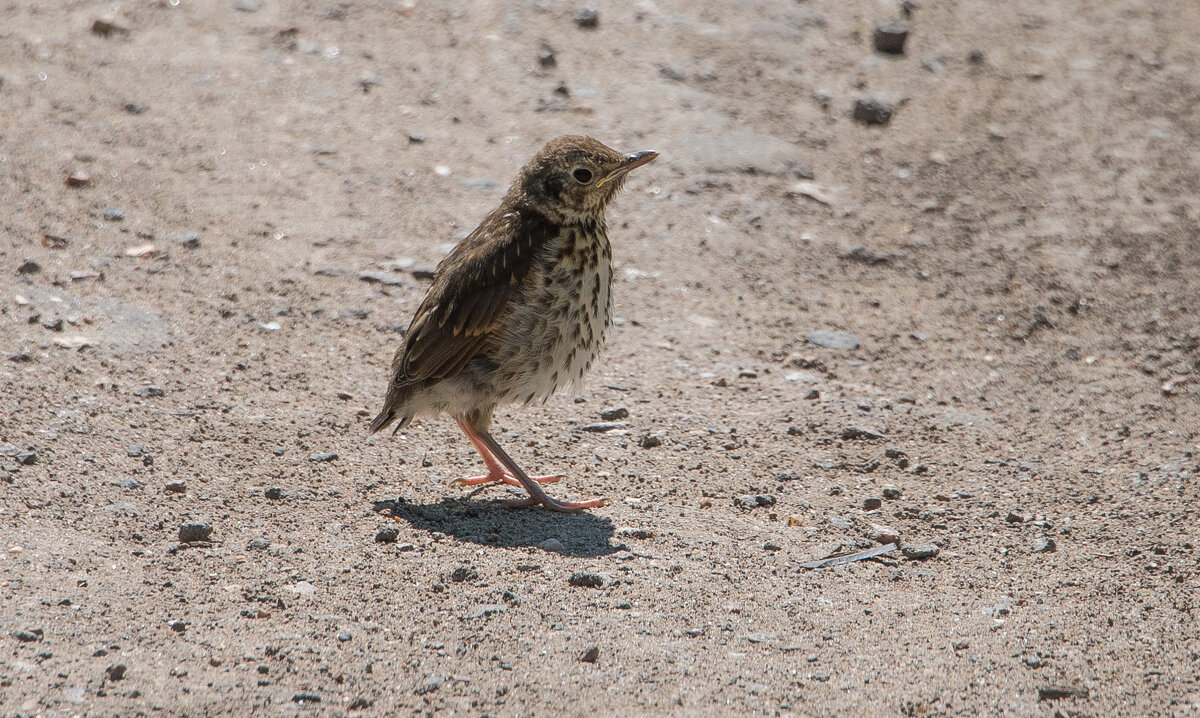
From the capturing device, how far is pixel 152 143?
26.7 ft

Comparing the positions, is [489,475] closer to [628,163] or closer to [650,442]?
[650,442]

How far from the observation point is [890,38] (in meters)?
9.95

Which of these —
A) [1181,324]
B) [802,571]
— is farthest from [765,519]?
[1181,324]

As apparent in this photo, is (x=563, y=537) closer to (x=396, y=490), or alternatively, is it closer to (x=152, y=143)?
(x=396, y=490)

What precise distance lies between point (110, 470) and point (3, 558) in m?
0.77

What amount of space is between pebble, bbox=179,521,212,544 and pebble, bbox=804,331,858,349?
3.37 metres

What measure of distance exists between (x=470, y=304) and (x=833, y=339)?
236 centimetres

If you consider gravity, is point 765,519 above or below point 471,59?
below

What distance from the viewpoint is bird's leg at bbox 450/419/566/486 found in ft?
18.5

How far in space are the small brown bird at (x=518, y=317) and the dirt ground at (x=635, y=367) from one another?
0.36 metres

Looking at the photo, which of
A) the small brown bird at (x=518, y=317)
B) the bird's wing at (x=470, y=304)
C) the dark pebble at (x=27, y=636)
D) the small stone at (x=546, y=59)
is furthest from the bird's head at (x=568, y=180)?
the small stone at (x=546, y=59)

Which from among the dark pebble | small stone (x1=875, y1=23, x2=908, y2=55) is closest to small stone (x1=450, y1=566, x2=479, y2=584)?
the dark pebble

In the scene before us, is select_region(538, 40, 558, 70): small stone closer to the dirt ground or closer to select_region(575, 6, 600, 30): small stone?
the dirt ground

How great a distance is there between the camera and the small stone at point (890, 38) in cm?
994
